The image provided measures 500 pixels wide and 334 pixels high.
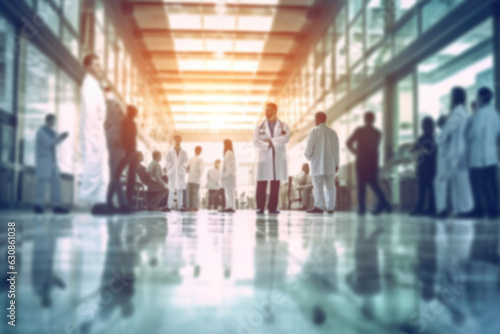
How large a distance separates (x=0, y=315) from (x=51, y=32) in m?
1.38

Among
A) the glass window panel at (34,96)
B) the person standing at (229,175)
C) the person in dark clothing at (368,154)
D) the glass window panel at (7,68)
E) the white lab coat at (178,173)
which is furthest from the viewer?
the person standing at (229,175)

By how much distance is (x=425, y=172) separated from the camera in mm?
2600

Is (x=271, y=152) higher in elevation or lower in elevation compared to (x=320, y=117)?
lower

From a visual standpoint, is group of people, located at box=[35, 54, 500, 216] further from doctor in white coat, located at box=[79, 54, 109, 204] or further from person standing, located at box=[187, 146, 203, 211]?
person standing, located at box=[187, 146, 203, 211]

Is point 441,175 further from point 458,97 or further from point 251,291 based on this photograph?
point 251,291

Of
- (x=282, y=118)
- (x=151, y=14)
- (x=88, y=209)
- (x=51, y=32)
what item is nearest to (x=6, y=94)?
(x=51, y=32)

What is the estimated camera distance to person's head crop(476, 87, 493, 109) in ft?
8.14

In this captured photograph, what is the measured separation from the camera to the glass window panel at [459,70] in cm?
194

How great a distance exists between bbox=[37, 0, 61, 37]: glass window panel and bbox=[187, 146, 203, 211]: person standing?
5.21m

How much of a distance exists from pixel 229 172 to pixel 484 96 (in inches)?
175

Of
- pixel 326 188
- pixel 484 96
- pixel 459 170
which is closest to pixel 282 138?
pixel 326 188

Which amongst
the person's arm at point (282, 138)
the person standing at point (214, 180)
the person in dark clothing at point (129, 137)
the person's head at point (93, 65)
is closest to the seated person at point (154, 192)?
the person's arm at point (282, 138)

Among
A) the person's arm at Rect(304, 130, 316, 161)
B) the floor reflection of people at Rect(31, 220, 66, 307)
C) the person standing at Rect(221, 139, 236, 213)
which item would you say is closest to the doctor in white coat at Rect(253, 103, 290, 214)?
the person's arm at Rect(304, 130, 316, 161)

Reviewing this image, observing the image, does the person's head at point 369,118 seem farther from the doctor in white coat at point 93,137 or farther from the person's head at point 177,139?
the person's head at point 177,139
